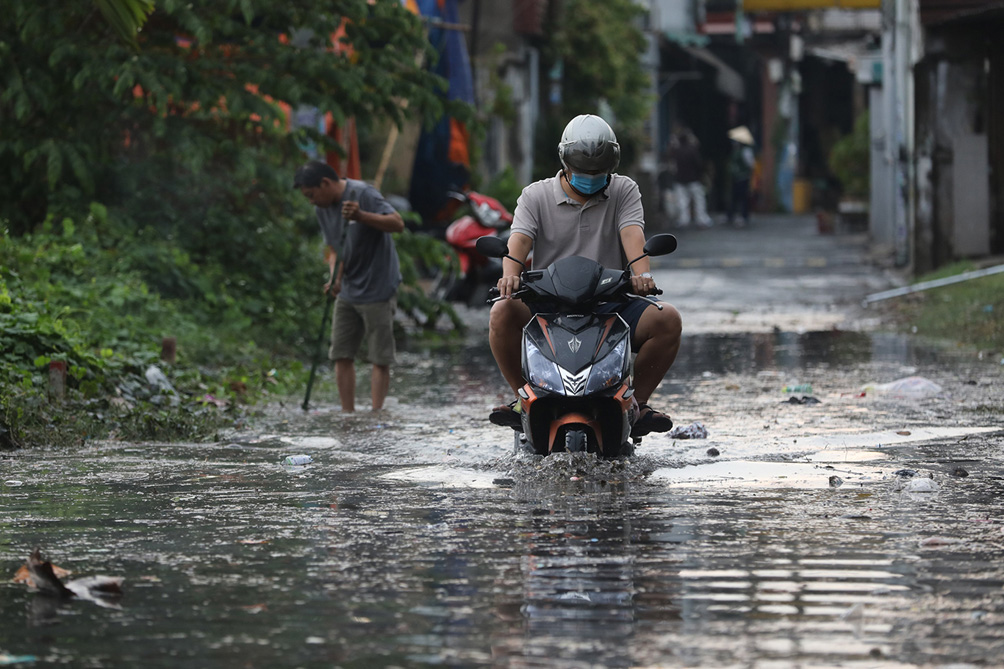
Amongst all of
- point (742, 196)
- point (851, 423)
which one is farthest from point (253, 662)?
point (742, 196)

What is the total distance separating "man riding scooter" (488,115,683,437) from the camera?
7387 mm

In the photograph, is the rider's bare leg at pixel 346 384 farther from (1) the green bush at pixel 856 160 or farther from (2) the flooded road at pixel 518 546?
(1) the green bush at pixel 856 160

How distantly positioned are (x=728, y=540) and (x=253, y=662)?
6.80ft

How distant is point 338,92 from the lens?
13789 mm

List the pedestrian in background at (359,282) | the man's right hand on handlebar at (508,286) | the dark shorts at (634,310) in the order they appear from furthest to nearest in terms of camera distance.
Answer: the pedestrian in background at (359,282)
the dark shorts at (634,310)
the man's right hand on handlebar at (508,286)

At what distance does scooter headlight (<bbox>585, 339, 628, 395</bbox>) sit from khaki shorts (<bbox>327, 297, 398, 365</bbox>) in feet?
11.0

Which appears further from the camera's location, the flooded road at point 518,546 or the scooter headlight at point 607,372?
the scooter headlight at point 607,372

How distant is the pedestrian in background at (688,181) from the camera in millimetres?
37438

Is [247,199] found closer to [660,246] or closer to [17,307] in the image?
[17,307]

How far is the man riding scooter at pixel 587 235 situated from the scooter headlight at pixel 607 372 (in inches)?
15.3

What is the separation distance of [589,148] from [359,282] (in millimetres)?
3254

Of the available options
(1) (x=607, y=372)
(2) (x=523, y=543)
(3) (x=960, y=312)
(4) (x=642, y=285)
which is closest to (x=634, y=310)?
(4) (x=642, y=285)

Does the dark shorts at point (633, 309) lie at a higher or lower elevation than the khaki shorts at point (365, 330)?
higher

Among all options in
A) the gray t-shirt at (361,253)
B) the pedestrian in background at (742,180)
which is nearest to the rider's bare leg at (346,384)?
the gray t-shirt at (361,253)
